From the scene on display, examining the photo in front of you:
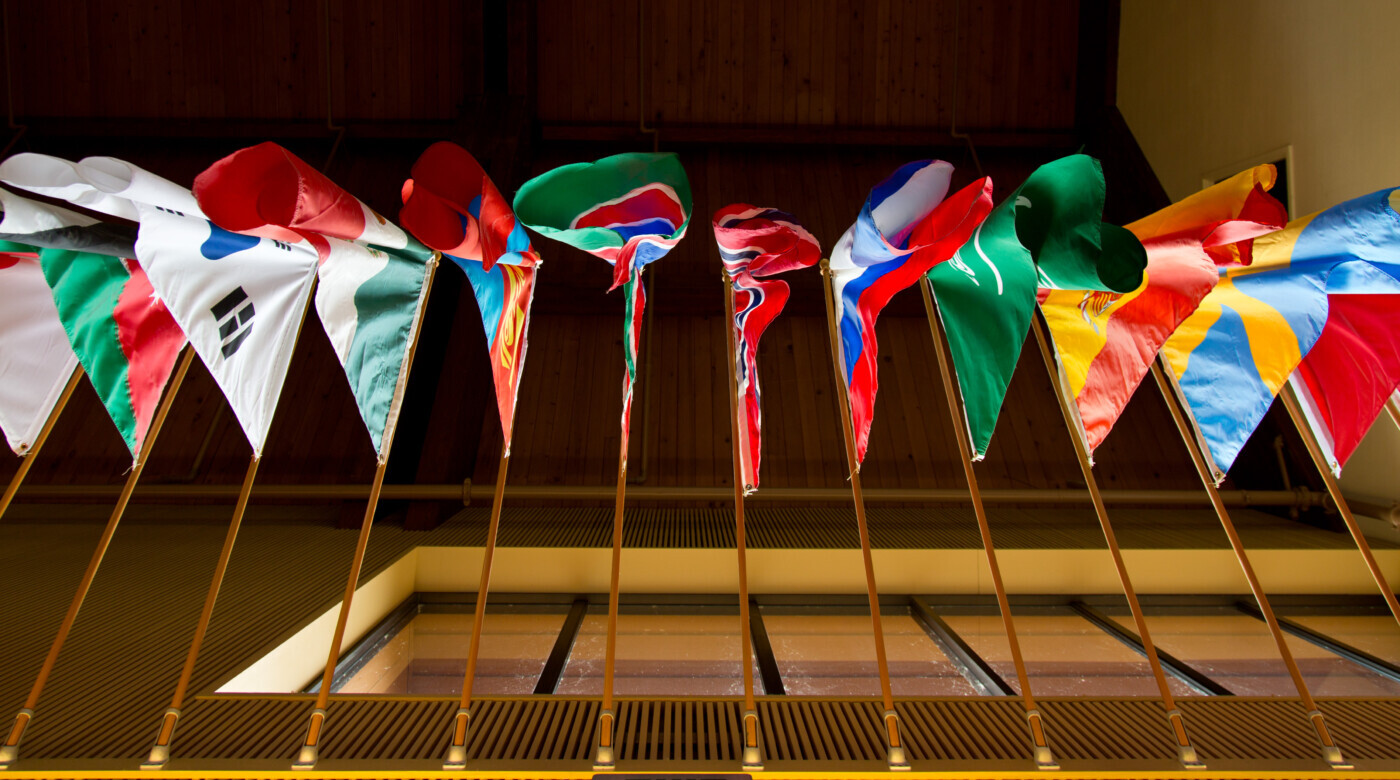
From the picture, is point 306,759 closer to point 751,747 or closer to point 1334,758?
point 751,747

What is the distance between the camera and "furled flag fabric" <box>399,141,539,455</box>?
5.00 ft

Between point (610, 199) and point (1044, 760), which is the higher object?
point (610, 199)

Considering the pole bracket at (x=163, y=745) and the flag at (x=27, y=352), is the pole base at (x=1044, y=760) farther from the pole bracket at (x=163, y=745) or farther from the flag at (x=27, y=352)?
the flag at (x=27, y=352)

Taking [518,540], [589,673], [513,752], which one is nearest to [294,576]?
[518,540]

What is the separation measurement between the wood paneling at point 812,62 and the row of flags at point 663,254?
402cm

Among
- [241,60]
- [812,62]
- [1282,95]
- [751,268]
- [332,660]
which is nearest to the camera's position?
[332,660]

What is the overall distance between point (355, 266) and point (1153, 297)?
205 centimetres

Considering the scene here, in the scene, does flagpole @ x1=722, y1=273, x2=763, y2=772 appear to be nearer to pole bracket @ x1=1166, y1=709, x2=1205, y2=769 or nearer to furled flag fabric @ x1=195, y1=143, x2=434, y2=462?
furled flag fabric @ x1=195, y1=143, x2=434, y2=462

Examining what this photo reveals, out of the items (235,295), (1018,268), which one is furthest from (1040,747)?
(235,295)

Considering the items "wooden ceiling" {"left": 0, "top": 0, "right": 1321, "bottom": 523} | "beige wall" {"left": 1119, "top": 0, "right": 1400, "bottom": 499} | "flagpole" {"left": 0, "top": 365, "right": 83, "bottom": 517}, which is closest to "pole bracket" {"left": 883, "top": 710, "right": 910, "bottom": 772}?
"flagpole" {"left": 0, "top": 365, "right": 83, "bottom": 517}

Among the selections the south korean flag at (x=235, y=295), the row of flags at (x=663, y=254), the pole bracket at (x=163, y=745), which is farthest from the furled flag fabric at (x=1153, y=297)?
the pole bracket at (x=163, y=745)

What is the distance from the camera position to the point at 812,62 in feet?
17.9

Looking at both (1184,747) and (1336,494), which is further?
(1336,494)

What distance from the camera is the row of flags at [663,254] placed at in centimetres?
145
